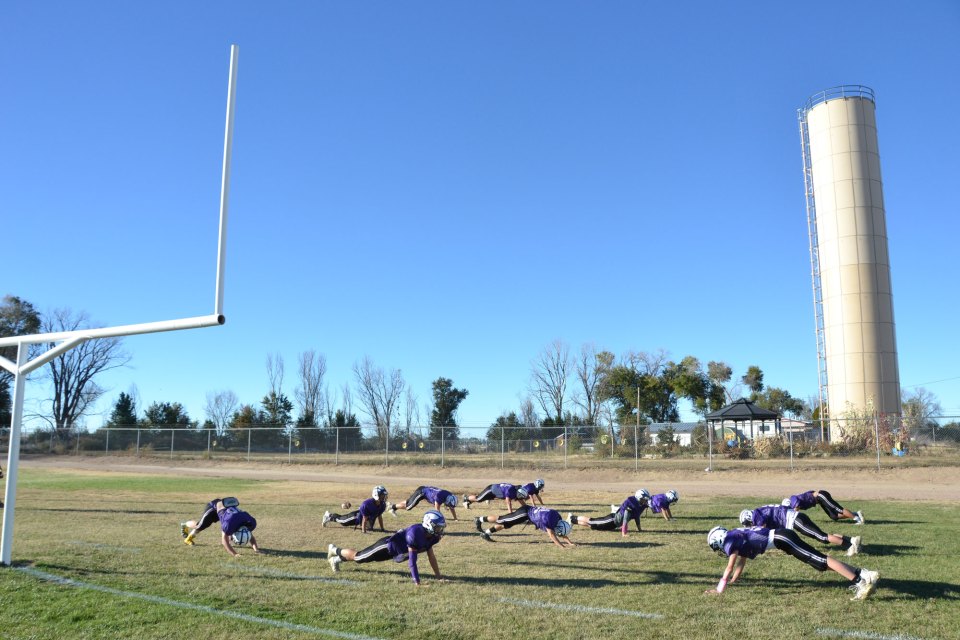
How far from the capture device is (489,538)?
14.3 metres

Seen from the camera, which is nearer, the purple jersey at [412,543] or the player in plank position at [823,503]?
the purple jersey at [412,543]

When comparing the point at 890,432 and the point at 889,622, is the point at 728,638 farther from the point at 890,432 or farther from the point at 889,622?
the point at 890,432

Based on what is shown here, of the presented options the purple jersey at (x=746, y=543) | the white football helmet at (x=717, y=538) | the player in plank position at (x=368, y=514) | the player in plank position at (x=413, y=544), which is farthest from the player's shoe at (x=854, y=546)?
the player in plank position at (x=368, y=514)

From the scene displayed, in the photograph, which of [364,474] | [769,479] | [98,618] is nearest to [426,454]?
[364,474]

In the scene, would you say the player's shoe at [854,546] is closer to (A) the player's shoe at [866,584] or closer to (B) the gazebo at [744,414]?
(A) the player's shoe at [866,584]

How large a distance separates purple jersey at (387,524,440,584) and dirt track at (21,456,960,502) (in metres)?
17.6

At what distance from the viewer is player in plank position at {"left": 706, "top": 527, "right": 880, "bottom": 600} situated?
860 centimetres

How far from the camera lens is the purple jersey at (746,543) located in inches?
358

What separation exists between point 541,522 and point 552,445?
95.3 ft

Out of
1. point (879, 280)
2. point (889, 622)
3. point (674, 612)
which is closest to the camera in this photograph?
point (889, 622)

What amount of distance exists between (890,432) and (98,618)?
1570 inches

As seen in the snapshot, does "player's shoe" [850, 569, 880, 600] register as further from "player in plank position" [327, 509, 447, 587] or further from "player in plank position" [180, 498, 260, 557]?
"player in plank position" [180, 498, 260, 557]

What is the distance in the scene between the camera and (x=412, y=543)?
9750 mm

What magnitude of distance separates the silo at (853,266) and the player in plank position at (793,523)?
1555 inches
